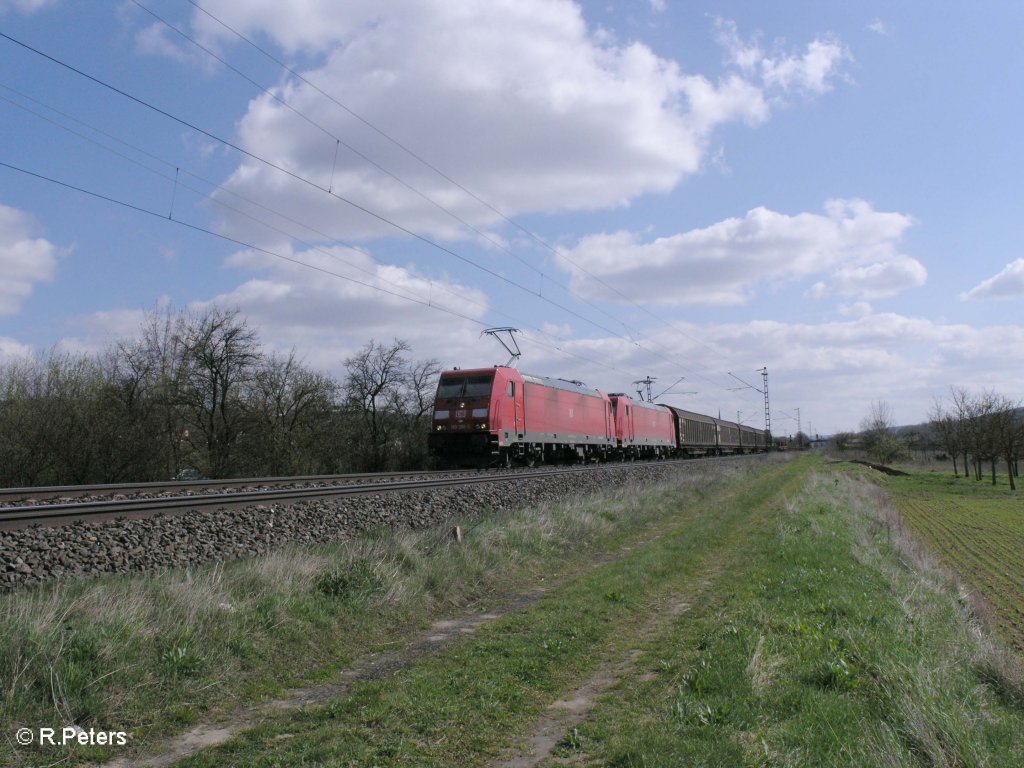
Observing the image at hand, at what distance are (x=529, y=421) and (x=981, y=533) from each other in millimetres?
17434

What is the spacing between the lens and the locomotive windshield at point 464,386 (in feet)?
A: 85.9

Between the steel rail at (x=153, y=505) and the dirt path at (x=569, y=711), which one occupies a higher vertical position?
the steel rail at (x=153, y=505)

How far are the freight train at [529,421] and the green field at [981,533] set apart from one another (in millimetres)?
14600

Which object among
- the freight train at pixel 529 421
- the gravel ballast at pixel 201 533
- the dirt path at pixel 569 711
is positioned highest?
the freight train at pixel 529 421

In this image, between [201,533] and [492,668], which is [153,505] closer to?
[201,533]

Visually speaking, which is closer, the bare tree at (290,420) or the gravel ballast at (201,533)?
the gravel ballast at (201,533)

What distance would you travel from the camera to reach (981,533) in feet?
86.6

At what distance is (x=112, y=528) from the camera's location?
→ 8828mm

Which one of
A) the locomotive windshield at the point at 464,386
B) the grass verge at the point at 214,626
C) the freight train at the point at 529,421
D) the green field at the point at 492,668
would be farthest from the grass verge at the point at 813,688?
the locomotive windshield at the point at 464,386

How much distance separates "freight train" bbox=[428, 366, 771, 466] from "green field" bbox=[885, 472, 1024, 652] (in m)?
14.6

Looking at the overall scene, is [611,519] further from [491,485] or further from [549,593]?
[549,593]

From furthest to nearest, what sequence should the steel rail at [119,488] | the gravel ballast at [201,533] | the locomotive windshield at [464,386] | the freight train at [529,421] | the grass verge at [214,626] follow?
the locomotive windshield at [464,386] → the freight train at [529,421] → the steel rail at [119,488] → the gravel ballast at [201,533] → the grass verge at [214,626]

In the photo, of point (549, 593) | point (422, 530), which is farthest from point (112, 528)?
point (549, 593)

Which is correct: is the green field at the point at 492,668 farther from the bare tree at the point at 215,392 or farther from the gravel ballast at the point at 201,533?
the bare tree at the point at 215,392
